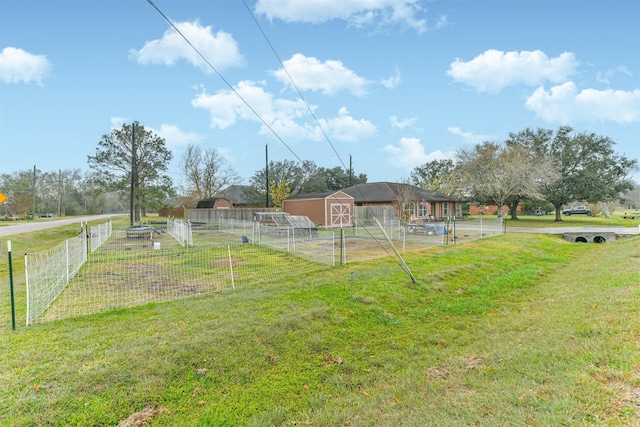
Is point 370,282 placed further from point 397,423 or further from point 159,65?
point 159,65

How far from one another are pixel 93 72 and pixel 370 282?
397 inches

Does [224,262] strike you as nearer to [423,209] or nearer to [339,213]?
[339,213]

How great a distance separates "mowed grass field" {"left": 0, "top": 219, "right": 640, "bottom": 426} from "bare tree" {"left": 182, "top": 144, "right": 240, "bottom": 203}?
40088 mm

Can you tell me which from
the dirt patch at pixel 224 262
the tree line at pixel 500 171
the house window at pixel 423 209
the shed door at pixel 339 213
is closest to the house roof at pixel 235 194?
the tree line at pixel 500 171

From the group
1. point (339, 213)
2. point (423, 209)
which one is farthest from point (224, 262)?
point (423, 209)

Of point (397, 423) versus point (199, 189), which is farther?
point (199, 189)

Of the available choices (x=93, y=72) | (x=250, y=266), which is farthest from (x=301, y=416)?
(x=93, y=72)

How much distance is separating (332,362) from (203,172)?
145ft

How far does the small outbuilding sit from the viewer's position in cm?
2694

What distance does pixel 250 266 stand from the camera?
10.2 meters

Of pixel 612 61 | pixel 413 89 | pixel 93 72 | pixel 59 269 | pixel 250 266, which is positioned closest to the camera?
pixel 59 269

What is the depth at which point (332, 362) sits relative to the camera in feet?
15.1

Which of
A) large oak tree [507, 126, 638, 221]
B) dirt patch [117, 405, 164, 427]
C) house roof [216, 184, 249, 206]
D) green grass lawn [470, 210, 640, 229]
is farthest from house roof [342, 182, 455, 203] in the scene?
dirt patch [117, 405, 164, 427]

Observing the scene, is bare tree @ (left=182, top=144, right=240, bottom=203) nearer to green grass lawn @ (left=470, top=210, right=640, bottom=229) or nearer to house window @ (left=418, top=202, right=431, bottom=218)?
house window @ (left=418, top=202, right=431, bottom=218)
